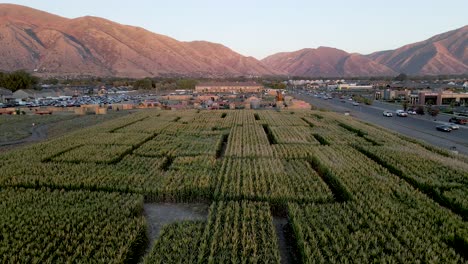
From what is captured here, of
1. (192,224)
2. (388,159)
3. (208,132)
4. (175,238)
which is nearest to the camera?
(175,238)

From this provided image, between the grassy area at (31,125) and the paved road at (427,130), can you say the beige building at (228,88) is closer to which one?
the grassy area at (31,125)

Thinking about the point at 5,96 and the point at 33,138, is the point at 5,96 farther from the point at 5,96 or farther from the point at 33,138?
the point at 33,138

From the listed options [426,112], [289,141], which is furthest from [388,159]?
[426,112]

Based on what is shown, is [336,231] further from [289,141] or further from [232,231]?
[289,141]

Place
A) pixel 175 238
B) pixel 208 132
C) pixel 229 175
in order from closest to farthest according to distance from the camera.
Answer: pixel 175 238
pixel 229 175
pixel 208 132

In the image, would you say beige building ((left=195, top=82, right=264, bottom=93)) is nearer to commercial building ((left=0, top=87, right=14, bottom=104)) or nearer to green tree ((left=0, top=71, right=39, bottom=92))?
green tree ((left=0, top=71, right=39, bottom=92))

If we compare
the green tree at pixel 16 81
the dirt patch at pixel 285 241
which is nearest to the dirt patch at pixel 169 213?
the dirt patch at pixel 285 241

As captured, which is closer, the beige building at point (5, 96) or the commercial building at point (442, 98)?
the commercial building at point (442, 98)
